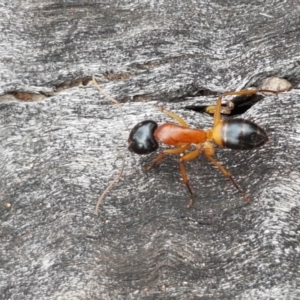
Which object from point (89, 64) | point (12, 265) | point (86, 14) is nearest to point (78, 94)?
point (89, 64)

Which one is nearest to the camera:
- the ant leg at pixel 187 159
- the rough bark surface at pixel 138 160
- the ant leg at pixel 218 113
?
the rough bark surface at pixel 138 160

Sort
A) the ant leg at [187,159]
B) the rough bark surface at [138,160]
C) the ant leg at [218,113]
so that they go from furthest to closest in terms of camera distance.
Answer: the ant leg at [218,113] → the ant leg at [187,159] → the rough bark surface at [138,160]

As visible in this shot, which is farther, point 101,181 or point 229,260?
point 101,181

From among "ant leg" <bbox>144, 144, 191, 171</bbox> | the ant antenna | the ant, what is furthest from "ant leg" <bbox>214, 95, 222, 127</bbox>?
the ant antenna

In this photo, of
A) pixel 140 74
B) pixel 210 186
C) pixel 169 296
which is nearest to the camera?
pixel 169 296

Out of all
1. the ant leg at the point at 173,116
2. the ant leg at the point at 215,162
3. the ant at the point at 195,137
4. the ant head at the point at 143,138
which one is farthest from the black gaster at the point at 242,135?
the ant head at the point at 143,138

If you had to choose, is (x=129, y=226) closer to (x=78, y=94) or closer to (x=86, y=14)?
(x=78, y=94)

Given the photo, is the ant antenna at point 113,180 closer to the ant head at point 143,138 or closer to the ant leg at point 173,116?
the ant head at point 143,138
